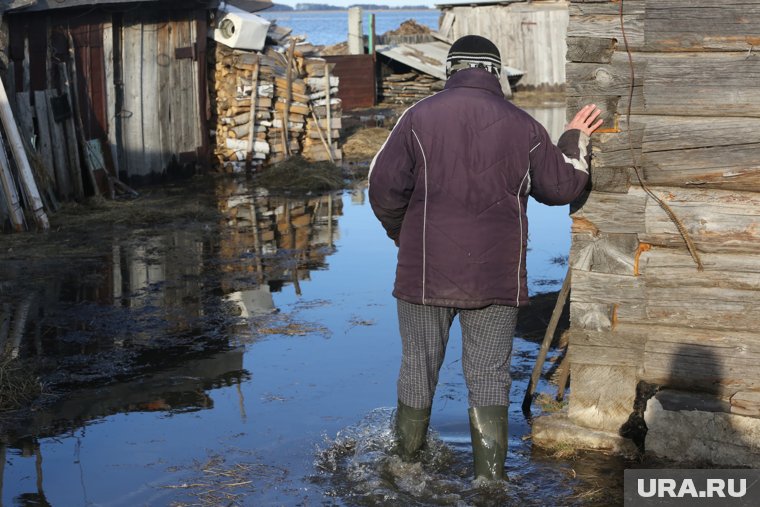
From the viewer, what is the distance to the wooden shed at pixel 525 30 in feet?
103

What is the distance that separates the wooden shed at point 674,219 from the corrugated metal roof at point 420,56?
23.2 meters

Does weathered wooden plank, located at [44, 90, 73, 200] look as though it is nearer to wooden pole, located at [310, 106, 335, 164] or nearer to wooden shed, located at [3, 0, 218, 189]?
wooden shed, located at [3, 0, 218, 189]

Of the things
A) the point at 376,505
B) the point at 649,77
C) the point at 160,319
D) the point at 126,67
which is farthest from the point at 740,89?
the point at 126,67

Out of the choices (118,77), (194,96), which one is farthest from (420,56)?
(118,77)

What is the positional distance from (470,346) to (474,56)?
125 centimetres

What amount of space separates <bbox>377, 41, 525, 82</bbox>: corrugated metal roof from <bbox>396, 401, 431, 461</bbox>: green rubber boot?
23.6 metres

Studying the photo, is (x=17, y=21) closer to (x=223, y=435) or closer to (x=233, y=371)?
(x=233, y=371)

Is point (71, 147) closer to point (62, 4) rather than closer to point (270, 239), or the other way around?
point (62, 4)

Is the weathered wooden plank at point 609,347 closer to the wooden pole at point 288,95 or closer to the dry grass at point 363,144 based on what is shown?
the wooden pole at point 288,95

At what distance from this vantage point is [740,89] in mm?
4883

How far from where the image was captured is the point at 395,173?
181 inches

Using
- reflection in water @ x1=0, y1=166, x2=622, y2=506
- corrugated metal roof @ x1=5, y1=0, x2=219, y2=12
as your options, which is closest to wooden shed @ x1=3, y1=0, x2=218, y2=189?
corrugated metal roof @ x1=5, y1=0, x2=219, y2=12

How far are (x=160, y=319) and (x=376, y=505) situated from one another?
386 centimetres

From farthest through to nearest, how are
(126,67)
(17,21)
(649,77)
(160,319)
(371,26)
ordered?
(371,26), (126,67), (17,21), (160,319), (649,77)
